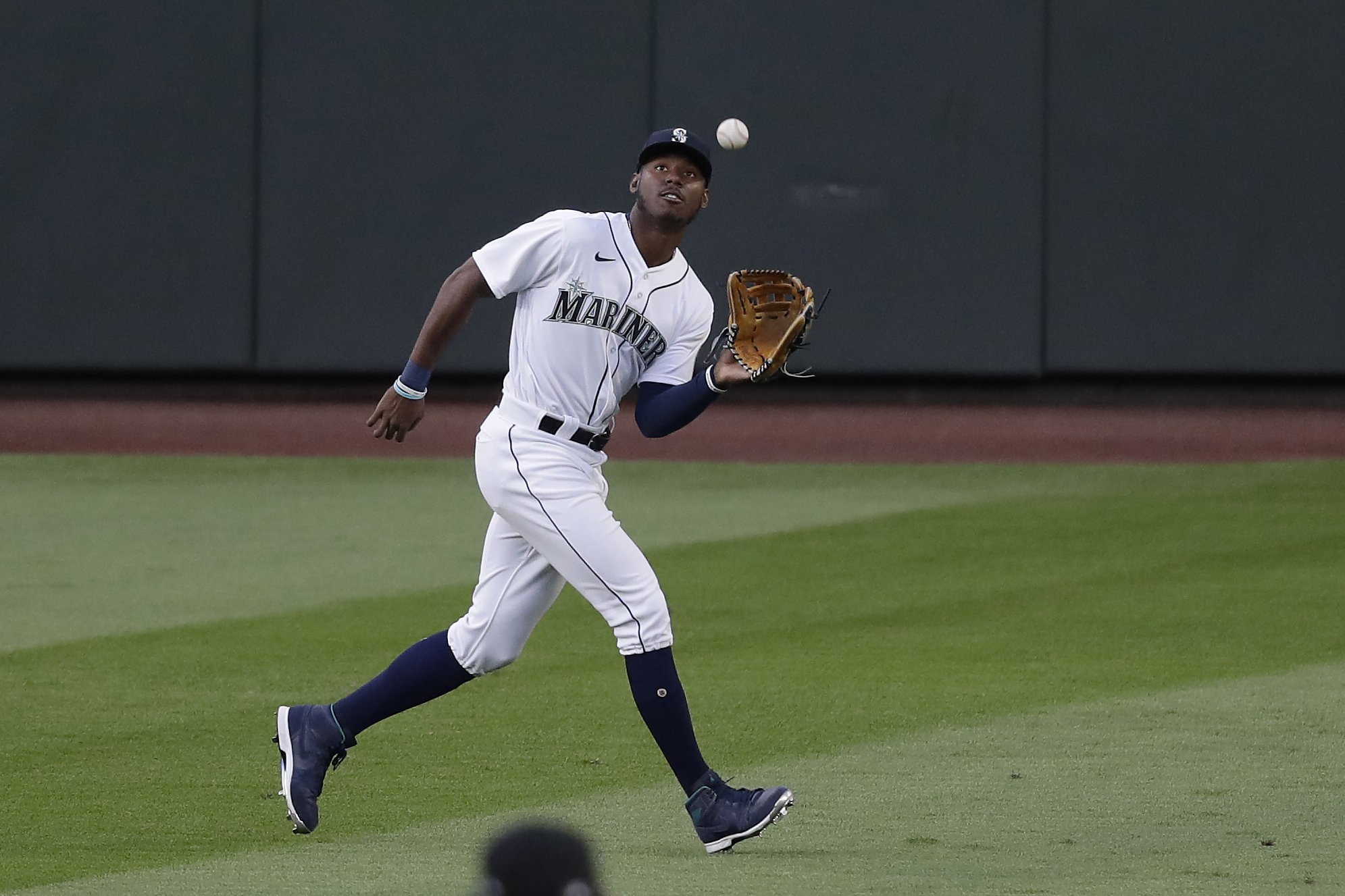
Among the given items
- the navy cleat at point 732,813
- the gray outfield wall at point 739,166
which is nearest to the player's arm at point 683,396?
the navy cleat at point 732,813

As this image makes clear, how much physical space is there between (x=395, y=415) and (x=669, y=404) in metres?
0.69

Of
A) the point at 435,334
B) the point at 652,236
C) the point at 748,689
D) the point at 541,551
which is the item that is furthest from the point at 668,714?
the point at 748,689

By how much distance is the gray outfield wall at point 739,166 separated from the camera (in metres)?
15.7

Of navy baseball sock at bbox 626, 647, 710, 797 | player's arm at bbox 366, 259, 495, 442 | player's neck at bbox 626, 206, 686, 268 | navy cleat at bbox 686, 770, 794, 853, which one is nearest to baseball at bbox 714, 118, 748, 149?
player's neck at bbox 626, 206, 686, 268

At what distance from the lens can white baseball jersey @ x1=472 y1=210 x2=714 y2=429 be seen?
4.83 meters

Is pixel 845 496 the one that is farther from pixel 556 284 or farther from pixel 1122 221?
pixel 556 284

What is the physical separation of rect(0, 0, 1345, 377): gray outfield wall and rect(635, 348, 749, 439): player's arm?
10.8 m

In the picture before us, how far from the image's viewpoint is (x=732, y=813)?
456 cm

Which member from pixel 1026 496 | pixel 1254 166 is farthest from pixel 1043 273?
pixel 1026 496

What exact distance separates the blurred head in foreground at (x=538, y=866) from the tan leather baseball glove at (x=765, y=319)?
111 inches

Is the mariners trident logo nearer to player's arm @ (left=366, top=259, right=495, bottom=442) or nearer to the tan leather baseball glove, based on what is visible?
player's arm @ (left=366, top=259, right=495, bottom=442)

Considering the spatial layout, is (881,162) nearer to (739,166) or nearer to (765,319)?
(739,166)

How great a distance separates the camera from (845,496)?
11.8 meters

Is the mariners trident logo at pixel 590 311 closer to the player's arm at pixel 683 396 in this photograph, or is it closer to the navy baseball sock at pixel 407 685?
the player's arm at pixel 683 396
